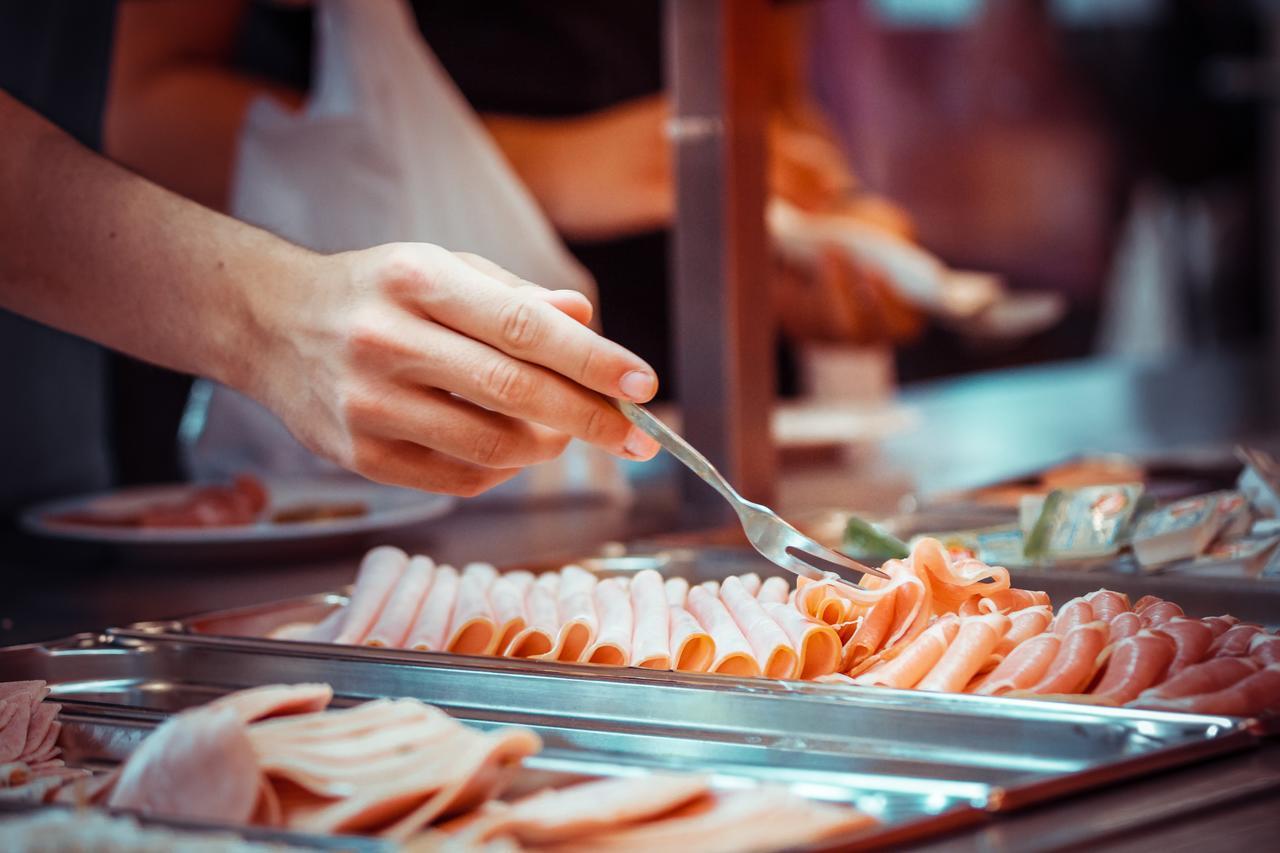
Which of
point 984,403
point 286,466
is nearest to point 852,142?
point 984,403

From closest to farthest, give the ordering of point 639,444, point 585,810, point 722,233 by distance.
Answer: point 585,810 < point 639,444 < point 722,233

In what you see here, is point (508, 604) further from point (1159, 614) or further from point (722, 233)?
point (722, 233)

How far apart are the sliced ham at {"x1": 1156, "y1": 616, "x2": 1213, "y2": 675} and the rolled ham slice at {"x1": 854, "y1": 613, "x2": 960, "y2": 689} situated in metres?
0.13

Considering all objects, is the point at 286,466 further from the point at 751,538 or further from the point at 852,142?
the point at 852,142

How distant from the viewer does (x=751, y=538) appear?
103cm

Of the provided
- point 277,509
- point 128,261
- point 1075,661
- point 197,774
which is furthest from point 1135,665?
point 277,509

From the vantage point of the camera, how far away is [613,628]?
3.31ft

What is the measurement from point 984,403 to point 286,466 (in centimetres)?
240

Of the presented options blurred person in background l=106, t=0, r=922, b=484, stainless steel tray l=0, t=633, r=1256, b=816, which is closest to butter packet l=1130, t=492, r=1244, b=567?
stainless steel tray l=0, t=633, r=1256, b=816

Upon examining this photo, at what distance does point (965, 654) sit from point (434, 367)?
407 mm

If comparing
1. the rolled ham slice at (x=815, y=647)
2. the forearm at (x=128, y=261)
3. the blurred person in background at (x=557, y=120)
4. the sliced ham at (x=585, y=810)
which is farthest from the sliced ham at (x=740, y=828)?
the blurred person in background at (x=557, y=120)

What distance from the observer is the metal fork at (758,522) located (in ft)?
3.19

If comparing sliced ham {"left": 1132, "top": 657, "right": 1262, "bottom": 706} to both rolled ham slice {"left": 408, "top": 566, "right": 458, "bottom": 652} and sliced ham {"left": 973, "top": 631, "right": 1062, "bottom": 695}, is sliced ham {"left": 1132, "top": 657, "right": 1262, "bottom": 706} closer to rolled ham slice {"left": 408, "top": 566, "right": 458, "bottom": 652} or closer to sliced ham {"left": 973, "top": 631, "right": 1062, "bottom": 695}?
sliced ham {"left": 973, "top": 631, "right": 1062, "bottom": 695}

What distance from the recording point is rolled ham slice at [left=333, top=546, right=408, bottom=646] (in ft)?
3.51
